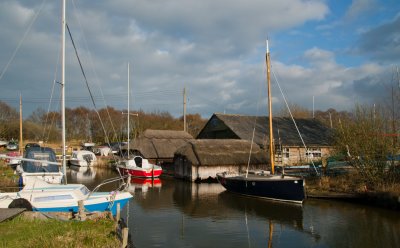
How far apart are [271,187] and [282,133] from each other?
20025 millimetres

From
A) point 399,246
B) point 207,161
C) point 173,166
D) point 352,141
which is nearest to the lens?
point 399,246

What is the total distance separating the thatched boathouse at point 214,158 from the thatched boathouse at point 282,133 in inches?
123

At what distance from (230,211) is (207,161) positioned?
13.4m

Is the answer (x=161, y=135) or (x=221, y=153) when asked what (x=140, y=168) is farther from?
(x=161, y=135)

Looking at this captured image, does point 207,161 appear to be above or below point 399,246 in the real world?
above

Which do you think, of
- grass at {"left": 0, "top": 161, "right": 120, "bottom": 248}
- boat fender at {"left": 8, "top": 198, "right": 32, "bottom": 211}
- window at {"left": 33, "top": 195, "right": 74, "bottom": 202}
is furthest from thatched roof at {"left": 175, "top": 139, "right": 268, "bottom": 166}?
grass at {"left": 0, "top": 161, "right": 120, "bottom": 248}

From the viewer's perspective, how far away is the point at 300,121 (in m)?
48.6

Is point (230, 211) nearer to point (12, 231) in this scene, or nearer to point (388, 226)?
point (388, 226)

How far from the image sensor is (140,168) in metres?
37.8

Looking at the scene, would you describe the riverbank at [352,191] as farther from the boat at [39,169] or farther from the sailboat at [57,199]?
the boat at [39,169]

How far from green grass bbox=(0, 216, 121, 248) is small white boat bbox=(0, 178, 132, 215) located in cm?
270

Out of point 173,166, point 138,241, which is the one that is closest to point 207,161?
point 173,166

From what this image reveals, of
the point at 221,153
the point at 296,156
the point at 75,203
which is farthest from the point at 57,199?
the point at 296,156

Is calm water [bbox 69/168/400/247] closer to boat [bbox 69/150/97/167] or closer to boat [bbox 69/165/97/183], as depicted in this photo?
boat [bbox 69/165/97/183]
